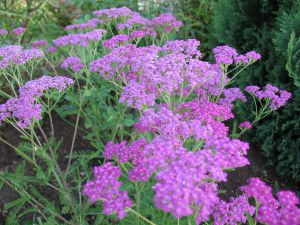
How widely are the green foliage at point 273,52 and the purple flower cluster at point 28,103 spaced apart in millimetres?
2003

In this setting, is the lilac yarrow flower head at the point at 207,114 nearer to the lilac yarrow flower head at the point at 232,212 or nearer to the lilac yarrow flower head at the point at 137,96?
the lilac yarrow flower head at the point at 137,96

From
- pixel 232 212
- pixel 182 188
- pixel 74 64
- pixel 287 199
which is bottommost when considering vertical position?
pixel 232 212

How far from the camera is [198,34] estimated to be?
5215mm

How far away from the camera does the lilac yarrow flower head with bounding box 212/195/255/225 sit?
1.89 metres

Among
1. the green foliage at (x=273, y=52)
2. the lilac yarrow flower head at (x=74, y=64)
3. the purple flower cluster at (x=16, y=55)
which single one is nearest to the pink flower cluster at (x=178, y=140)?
the lilac yarrow flower head at (x=74, y=64)

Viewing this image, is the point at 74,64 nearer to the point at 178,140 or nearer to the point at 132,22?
the point at 132,22

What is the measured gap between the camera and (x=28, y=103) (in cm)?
204

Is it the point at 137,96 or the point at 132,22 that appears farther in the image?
the point at 132,22

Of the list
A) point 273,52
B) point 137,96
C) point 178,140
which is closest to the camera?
point 178,140

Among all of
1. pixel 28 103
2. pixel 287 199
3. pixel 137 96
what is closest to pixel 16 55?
pixel 28 103

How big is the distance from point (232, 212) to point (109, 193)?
32.1 inches

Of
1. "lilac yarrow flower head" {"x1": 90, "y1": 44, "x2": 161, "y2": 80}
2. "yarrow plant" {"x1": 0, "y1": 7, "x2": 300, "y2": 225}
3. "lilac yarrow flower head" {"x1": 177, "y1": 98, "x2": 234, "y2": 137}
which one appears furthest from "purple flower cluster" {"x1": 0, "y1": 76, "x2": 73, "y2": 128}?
"lilac yarrow flower head" {"x1": 177, "y1": 98, "x2": 234, "y2": 137}

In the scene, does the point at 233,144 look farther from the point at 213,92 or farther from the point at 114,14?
the point at 114,14

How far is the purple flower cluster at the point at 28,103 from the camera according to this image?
1.97m
